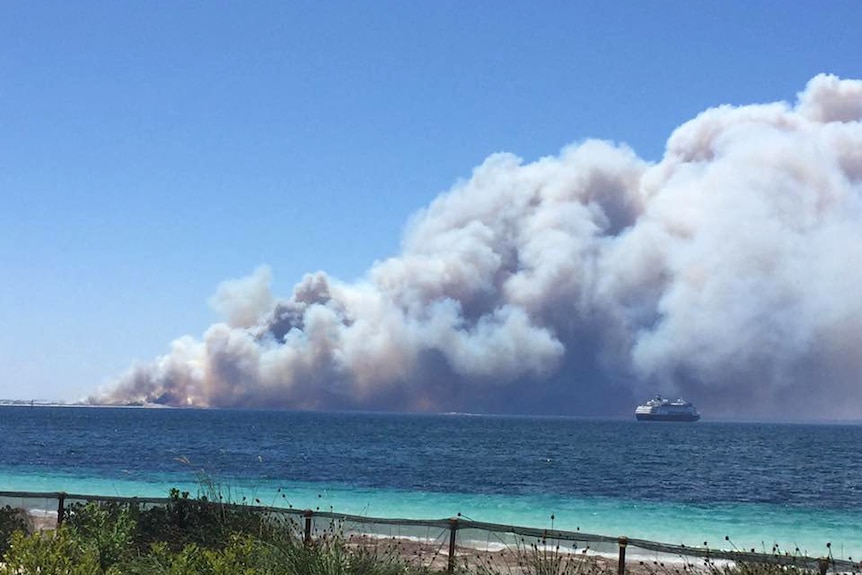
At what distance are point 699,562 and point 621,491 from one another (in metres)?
37.5

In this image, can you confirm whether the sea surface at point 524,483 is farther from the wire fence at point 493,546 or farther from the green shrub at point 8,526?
the green shrub at point 8,526

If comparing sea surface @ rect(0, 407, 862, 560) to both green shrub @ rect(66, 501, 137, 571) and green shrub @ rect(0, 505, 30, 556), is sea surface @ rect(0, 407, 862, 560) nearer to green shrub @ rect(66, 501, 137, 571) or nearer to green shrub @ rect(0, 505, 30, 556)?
green shrub @ rect(66, 501, 137, 571)

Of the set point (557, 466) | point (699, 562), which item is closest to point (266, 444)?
point (557, 466)

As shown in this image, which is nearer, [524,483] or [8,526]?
[8,526]

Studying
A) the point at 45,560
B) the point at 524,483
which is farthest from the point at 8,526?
the point at 524,483

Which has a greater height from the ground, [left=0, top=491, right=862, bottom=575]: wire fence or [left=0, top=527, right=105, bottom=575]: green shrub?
[left=0, top=527, right=105, bottom=575]: green shrub

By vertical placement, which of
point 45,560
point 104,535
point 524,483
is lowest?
point 524,483

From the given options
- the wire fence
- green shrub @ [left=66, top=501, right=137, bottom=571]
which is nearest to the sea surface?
green shrub @ [left=66, top=501, right=137, bottom=571]

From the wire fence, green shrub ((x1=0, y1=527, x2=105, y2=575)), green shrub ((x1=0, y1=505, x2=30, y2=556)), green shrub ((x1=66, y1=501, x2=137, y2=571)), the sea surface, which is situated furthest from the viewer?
the sea surface

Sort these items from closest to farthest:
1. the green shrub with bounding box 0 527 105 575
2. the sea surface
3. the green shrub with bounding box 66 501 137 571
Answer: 1. the green shrub with bounding box 0 527 105 575
2. the green shrub with bounding box 66 501 137 571
3. the sea surface

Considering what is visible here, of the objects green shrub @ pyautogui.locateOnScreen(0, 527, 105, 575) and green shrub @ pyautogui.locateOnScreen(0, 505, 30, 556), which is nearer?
green shrub @ pyautogui.locateOnScreen(0, 527, 105, 575)

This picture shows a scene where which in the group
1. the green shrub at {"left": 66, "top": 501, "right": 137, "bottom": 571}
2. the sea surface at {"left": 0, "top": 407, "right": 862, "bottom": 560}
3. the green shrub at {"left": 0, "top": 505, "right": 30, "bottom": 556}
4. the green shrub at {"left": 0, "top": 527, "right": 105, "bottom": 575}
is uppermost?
the green shrub at {"left": 0, "top": 527, "right": 105, "bottom": 575}

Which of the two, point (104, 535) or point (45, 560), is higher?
point (45, 560)

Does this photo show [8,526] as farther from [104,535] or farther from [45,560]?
[45,560]
